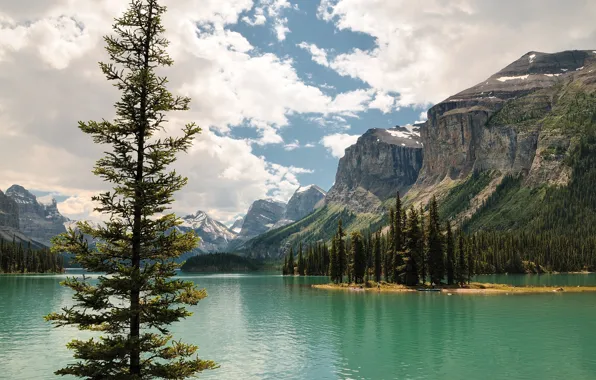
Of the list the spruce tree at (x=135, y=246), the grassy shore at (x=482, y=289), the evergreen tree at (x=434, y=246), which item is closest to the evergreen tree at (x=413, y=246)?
the evergreen tree at (x=434, y=246)

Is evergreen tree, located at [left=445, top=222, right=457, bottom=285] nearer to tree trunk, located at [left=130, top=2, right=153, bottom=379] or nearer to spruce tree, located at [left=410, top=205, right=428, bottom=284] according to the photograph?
spruce tree, located at [left=410, top=205, right=428, bottom=284]

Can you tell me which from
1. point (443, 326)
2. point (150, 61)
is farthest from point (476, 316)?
point (150, 61)

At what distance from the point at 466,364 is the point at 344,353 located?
1297 cm

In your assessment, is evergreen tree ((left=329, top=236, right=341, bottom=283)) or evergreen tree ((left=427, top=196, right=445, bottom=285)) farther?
evergreen tree ((left=329, top=236, right=341, bottom=283))

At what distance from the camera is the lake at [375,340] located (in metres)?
42.1

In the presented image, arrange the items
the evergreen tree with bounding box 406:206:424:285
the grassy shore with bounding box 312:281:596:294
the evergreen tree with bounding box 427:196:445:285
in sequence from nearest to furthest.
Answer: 1. the grassy shore with bounding box 312:281:596:294
2. the evergreen tree with bounding box 406:206:424:285
3. the evergreen tree with bounding box 427:196:445:285

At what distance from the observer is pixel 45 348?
5375 centimetres

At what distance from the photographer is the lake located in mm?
42125

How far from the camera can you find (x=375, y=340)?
57.5 metres

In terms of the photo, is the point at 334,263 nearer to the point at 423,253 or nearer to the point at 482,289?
the point at 423,253

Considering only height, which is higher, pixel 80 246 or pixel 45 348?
pixel 80 246

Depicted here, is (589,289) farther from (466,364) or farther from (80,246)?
(80,246)

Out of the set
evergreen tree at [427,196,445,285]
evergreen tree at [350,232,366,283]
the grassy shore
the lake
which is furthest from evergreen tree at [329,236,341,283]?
the lake

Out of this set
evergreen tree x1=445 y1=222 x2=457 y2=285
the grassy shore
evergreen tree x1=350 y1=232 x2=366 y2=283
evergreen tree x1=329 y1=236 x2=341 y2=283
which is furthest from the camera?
evergreen tree x1=329 y1=236 x2=341 y2=283
